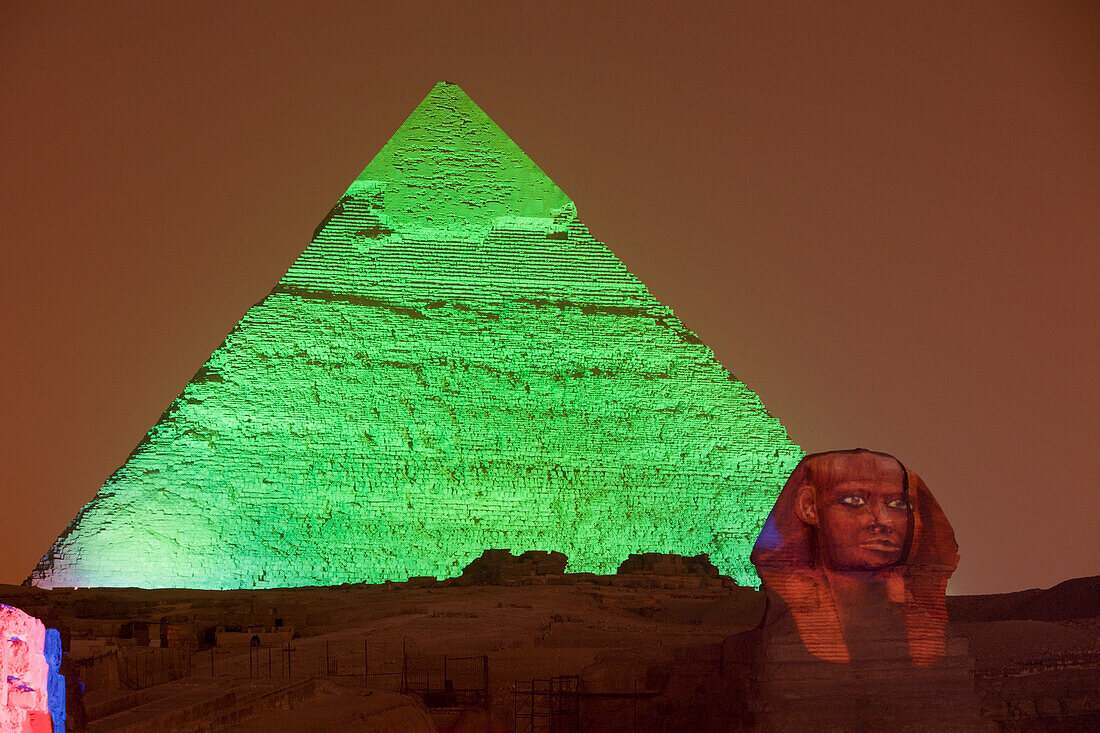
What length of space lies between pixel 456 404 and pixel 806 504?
40.2 m

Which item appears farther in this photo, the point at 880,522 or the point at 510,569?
the point at 510,569

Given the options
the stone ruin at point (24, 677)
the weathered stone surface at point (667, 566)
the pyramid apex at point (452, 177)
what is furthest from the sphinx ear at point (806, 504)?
the pyramid apex at point (452, 177)

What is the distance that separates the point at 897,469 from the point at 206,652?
8771 mm

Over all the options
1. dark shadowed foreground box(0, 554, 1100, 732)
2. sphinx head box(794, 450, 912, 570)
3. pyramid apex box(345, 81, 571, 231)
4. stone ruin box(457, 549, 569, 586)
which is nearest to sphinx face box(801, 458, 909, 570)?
sphinx head box(794, 450, 912, 570)

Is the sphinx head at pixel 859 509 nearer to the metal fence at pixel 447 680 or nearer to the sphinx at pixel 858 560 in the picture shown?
the sphinx at pixel 858 560

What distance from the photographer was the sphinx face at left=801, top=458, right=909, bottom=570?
8336 millimetres

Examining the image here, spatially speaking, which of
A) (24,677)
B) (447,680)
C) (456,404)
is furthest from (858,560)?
(456,404)

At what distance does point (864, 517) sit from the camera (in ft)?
27.4

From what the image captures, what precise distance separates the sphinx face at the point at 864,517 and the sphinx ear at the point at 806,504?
66mm

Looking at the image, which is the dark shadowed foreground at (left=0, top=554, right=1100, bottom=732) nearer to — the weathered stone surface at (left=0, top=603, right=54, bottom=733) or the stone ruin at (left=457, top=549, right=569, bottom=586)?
the stone ruin at (left=457, top=549, right=569, bottom=586)

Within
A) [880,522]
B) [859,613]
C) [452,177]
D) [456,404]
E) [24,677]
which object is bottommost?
[859,613]

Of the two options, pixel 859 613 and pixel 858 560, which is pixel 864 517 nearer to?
pixel 858 560

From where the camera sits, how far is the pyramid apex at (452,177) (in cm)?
4997

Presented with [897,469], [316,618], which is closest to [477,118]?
[316,618]
